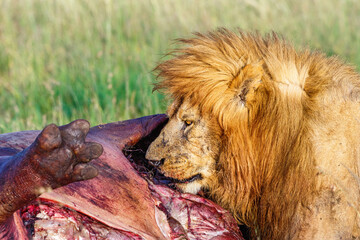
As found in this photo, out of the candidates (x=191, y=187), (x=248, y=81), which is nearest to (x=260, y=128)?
(x=248, y=81)

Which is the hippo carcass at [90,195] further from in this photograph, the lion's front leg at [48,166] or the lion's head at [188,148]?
the lion's head at [188,148]

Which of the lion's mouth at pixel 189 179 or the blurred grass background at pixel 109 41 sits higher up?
the lion's mouth at pixel 189 179

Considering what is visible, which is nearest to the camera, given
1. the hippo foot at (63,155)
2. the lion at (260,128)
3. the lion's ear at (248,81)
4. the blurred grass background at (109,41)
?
the hippo foot at (63,155)

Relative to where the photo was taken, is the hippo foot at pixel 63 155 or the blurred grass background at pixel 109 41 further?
the blurred grass background at pixel 109 41

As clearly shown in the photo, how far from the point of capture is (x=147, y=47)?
24.2 ft

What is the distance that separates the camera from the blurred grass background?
5852 mm

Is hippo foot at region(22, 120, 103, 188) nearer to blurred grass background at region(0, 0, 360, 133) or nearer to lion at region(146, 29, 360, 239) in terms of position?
lion at region(146, 29, 360, 239)

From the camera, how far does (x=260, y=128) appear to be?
2957 mm

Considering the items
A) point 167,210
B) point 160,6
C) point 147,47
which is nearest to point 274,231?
point 167,210

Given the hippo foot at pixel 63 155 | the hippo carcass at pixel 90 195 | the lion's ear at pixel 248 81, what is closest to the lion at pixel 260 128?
the lion's ear at pixel 248 81

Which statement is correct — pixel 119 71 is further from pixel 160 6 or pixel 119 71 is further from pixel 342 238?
pixel 342 238

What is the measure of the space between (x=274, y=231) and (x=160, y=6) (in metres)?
6.25

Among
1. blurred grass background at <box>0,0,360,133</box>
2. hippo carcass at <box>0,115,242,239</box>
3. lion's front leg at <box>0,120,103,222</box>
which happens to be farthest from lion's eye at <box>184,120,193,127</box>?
blurred grass background at <box>0,0,360,133</box>

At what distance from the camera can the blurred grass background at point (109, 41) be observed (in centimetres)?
585
